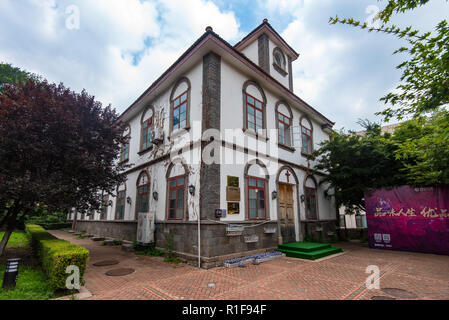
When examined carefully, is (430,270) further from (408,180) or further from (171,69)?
(171,69)

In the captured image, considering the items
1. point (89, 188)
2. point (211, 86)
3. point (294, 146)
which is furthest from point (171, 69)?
point (294, 146)

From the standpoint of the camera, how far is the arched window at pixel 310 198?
42.1 feet

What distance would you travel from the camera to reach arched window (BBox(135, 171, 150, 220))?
1155 cm

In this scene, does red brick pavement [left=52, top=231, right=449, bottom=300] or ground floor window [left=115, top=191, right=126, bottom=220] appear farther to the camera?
ground floor window [left=115, top=191, right=126, bottom=220]

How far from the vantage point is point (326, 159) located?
13211 millimetres

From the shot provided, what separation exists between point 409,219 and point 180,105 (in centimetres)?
1152

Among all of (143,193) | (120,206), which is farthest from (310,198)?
(120,206)

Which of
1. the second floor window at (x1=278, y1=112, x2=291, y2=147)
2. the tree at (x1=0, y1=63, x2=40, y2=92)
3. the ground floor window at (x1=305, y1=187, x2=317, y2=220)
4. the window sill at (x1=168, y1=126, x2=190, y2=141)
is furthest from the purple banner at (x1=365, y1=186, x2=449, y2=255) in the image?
the tree at (x1=0, y1=63, x2=40, y2=92)

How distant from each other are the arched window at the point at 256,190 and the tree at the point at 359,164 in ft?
16.3

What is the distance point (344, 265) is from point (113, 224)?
12860mm

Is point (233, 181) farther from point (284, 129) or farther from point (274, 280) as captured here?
point (284, 129)

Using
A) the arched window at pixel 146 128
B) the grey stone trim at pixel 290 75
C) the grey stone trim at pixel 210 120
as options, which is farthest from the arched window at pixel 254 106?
the arched window at pixel 146 128

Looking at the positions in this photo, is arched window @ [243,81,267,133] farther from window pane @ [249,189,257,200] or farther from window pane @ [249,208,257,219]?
window pane @ [249,208,257,219]

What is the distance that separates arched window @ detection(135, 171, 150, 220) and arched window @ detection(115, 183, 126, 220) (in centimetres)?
211
